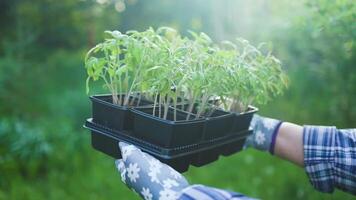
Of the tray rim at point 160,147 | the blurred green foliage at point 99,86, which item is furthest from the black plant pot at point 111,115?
the blurred green foliage at point 99,86

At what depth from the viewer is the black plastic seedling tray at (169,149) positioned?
0.83 meters

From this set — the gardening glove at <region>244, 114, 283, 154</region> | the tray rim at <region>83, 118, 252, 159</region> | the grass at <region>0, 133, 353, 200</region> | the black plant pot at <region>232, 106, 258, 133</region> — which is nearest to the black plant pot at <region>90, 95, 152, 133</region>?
the tray rim at <region>83, 118, 252, 159</region>

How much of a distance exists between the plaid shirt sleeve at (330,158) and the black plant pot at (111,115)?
1.54 feet

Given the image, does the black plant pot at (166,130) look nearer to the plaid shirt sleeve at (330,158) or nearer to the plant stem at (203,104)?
the plant stem at (203,104)

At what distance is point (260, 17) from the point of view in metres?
3.61

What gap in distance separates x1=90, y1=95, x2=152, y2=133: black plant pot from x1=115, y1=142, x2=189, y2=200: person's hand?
80 millimetres

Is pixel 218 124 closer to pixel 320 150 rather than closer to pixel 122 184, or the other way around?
pixel 320 150

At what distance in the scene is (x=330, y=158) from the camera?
987 millimetres

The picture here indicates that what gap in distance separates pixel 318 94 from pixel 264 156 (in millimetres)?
745

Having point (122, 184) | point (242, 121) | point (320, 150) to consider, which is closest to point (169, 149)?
point (242, 121)

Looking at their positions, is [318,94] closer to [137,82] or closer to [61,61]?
[61,61]

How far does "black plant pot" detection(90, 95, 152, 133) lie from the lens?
89cm

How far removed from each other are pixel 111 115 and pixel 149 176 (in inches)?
7.8

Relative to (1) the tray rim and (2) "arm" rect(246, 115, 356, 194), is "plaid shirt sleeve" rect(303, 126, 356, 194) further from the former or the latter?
(1) the tray rim
